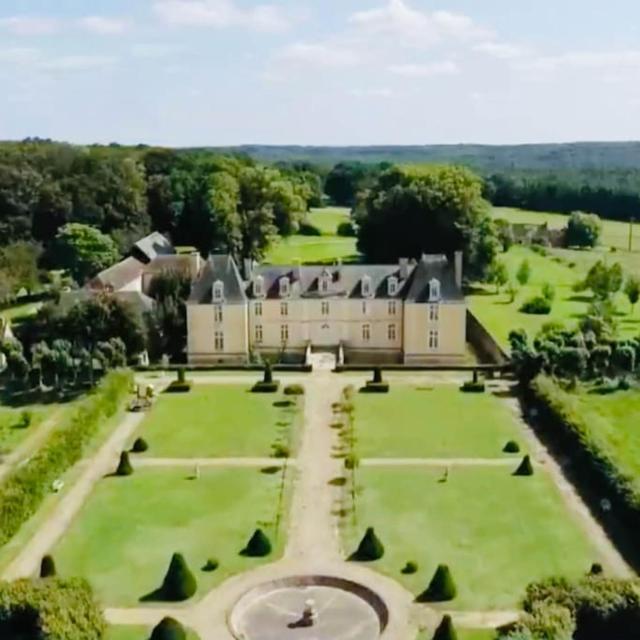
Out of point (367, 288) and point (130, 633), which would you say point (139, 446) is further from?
point (367, 288)

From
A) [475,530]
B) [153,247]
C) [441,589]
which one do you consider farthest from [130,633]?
[153,247]

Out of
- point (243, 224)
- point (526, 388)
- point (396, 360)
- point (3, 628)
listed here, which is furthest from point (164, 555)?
point (243, 224)

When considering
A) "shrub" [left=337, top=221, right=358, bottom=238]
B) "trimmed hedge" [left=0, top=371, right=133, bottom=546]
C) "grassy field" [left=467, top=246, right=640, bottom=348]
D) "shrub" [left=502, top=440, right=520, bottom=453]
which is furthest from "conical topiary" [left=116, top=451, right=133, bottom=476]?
"shrub" [left=337, top=221, right=358, bottom=238]

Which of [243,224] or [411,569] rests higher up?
[243,224]

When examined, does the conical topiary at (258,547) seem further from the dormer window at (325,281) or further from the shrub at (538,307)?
the shrub at (538,307)

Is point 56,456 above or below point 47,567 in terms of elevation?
above

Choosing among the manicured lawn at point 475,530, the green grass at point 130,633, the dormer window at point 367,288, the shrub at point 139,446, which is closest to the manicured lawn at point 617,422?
the manicured lawn at point 475,530

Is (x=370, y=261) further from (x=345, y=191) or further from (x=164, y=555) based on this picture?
(x=345, y=191)
